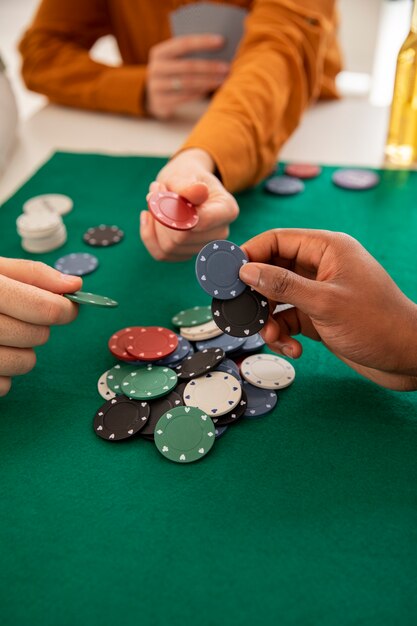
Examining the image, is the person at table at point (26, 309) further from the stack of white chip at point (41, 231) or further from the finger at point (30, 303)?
the stack of white chip at point (41, 231)

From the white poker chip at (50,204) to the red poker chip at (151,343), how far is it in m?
0.58

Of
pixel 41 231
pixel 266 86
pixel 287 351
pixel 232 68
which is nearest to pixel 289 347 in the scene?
pixel 287 351

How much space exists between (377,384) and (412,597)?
0.38 m

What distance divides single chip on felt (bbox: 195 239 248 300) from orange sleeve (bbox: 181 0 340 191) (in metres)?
0.52

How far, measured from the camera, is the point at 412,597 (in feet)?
2.35

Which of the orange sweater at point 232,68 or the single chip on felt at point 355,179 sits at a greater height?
the orange sweater at point 232,68

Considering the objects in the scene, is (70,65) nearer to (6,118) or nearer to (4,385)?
(6,118)

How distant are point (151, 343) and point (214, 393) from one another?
17 cm

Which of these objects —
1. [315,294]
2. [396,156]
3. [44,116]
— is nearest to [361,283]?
[315,294]

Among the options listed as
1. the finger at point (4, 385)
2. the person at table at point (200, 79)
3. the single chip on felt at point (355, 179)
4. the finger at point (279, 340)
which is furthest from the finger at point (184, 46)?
the finger at point (4, 385)

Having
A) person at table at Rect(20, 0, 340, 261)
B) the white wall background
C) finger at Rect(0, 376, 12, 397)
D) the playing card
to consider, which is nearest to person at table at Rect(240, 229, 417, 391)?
person at table at Rect(20, 0, 340, 261)

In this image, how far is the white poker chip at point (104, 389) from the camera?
1006mm

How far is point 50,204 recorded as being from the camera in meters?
1.56

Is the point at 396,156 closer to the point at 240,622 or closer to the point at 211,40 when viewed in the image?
the point at 211,40
